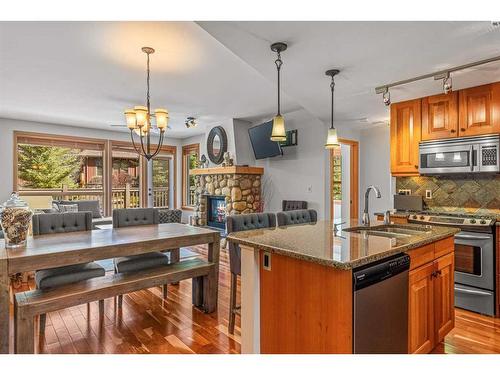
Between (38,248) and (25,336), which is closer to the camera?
(25,336)

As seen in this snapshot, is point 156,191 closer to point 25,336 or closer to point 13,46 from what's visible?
point 13,46

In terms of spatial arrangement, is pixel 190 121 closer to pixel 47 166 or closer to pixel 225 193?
pixel 225 193

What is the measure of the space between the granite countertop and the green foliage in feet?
20.7

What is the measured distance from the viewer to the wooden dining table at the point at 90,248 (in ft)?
6.46

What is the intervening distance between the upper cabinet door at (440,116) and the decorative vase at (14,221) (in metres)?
4.11

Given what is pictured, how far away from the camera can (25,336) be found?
198 centimetres

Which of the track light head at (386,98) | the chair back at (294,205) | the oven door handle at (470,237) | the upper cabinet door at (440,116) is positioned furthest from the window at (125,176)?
the oven door handle at (470,237)

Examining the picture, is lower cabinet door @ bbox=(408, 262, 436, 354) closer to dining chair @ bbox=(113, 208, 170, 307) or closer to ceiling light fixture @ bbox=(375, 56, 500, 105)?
ceiling light fixture @ bbox=(375, 56, 500, 105)

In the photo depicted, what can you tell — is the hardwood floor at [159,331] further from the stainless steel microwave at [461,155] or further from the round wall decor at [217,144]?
the round wall decor at [217,144]

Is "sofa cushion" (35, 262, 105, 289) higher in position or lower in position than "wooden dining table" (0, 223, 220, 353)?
lower

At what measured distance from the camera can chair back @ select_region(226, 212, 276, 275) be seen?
2529mm

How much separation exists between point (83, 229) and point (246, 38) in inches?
95.8

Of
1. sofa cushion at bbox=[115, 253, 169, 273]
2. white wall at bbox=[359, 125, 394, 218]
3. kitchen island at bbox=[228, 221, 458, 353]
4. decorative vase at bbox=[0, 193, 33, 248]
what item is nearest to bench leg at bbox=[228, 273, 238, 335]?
kitchen island at bbox=[228, 221, 458, 353]
